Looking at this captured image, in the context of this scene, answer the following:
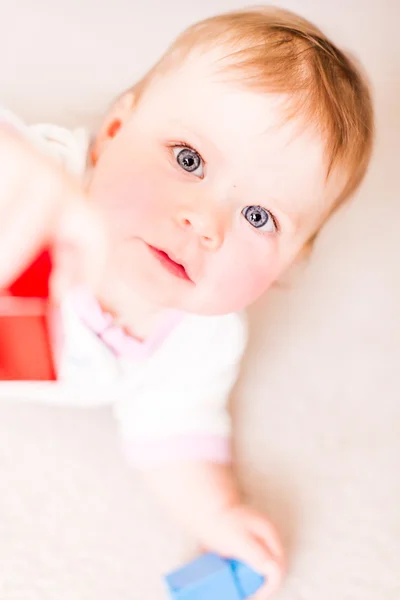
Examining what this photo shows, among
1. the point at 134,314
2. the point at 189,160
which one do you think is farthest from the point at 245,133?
the point at 134,314

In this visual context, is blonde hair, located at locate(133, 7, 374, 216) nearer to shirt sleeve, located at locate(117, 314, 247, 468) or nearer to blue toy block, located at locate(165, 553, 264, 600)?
shirt sleeve, located at locate(117, 314, 247, 468)

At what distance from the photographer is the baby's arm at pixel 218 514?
0.63 metres

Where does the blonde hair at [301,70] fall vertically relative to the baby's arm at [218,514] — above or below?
above

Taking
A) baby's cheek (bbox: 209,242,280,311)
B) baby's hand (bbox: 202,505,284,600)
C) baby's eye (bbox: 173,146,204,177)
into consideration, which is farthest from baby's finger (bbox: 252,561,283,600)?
baby's eye (bbox: 173,146,204,177)

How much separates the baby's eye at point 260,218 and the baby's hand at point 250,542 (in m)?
0.25

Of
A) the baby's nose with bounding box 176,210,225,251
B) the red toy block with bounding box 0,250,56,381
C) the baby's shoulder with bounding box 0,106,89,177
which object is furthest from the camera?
the baby's shoulder with bounding box 0,106,89,177

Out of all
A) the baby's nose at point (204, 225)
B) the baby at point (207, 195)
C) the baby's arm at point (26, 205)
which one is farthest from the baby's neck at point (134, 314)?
the baby's arm at point (26, 205)

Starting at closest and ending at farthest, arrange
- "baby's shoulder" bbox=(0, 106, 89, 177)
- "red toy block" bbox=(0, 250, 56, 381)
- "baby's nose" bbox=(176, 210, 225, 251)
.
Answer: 1. "red toy block" bbox=(0, 250, 56, 381)
2. "baby's nose" bbox=(176, 210, 225, 251)
3. "baby's shoulder" bbox=(0, 106, 89, 177)

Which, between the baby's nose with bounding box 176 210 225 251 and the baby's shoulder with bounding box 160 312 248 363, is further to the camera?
the baby's shoulder with bounding box 160 312 248 363

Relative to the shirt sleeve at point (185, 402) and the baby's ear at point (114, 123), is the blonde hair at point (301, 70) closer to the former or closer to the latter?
the baby's ear at point (114, 123)

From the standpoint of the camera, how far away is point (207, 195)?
56 cm

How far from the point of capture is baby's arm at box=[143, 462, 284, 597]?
24.7 inches

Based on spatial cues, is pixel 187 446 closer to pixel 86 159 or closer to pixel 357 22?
pixel 86 159

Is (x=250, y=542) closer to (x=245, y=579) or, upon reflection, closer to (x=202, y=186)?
(x=245, y=579)
